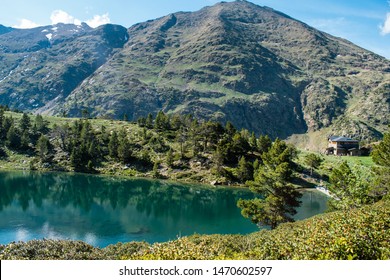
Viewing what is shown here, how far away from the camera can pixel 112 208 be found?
78.9 m

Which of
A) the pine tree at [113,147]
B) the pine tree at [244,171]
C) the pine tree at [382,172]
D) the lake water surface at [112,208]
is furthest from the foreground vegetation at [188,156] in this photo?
the lake water surface at [112,208]

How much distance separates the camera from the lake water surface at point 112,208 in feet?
189

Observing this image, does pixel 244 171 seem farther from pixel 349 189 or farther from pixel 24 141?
pixel 24 141

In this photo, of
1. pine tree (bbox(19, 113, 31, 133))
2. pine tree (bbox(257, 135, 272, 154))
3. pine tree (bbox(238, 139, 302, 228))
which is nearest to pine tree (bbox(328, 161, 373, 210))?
pine tree (bbox(238, 139, 302, 228))

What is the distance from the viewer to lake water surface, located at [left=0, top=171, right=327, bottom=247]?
2271 inches

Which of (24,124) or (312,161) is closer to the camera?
(312,161)

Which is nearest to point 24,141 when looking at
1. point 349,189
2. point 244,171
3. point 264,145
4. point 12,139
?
point 12,139

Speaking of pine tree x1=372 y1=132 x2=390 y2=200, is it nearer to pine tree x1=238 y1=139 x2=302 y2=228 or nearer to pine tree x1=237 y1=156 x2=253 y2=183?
pine tree x1=238 y1=139 x2=302 y2=228

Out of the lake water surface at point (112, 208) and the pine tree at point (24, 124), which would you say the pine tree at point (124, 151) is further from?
the pine tree at point (24, 124)

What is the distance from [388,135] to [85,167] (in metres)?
103

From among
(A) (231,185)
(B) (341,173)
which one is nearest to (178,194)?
(A) (231,185)
